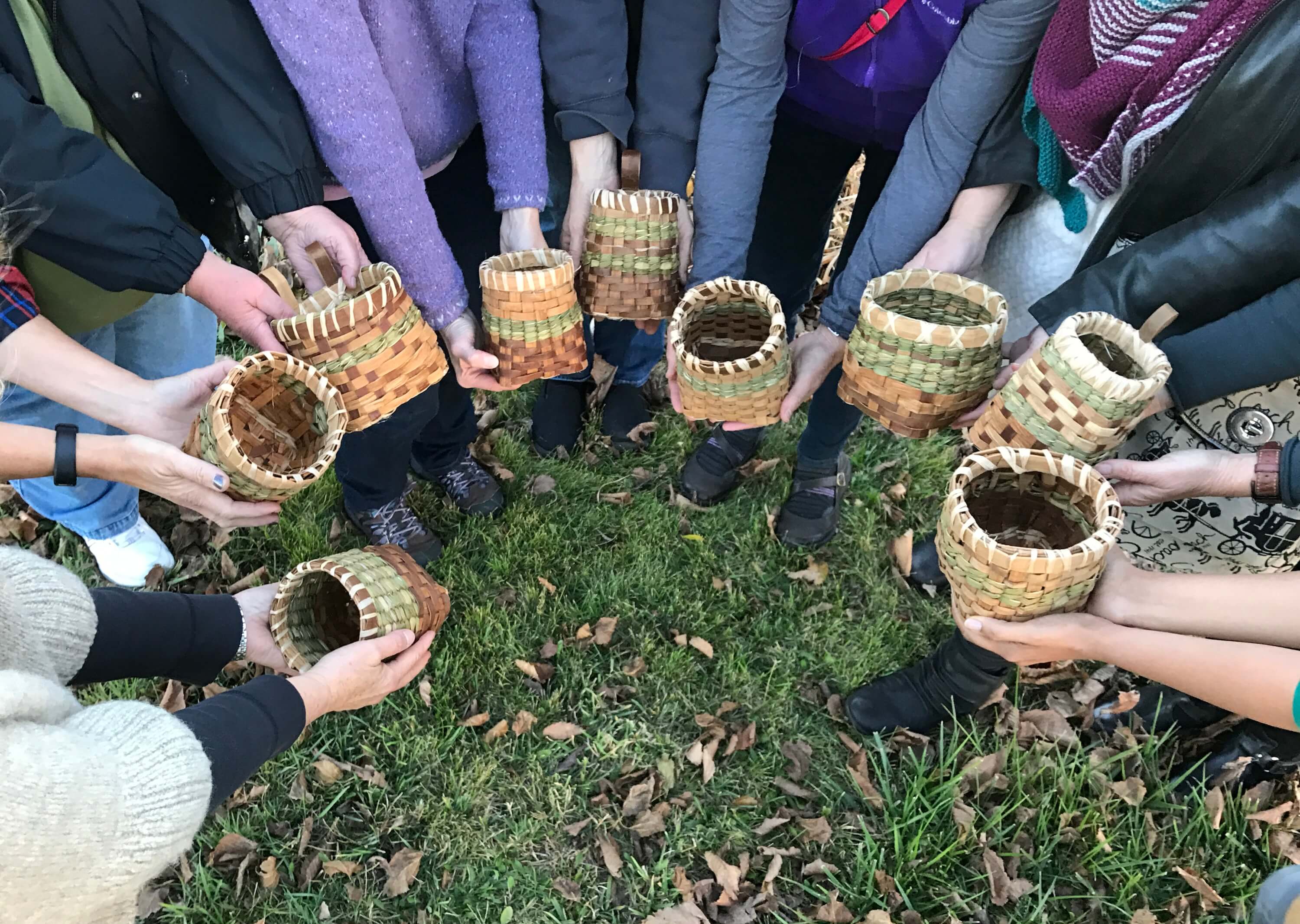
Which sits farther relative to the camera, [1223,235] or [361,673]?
[361,673]

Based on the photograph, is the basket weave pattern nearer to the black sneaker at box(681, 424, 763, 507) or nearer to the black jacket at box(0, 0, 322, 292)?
the black jacket at box(0, 0, 322, 292)

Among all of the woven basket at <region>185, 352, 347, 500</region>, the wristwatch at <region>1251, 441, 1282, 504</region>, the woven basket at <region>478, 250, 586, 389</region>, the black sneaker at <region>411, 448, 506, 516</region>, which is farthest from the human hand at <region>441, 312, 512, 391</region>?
the wristwatch at <region>1251, 441, 1282, 504</region>

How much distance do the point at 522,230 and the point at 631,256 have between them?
1.08 ft

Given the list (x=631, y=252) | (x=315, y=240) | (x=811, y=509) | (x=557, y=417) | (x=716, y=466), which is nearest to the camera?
(x=315, y=240)

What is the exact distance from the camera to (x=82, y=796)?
1.14 m

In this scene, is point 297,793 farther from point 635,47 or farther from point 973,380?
point 635,47

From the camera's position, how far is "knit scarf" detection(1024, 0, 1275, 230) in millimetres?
1398

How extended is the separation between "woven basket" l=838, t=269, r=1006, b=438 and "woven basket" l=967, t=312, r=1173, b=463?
104 millimetres

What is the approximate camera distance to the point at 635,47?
2.21 m

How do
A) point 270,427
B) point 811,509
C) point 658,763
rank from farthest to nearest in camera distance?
point 811,509 → point 658,763 → point 270,427

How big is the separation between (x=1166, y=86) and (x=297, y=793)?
274 cm

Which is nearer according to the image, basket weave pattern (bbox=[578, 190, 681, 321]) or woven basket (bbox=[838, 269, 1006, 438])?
woven basket (bbox=[838, 269, 1006, 438])

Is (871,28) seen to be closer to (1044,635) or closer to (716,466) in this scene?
(1044,635)

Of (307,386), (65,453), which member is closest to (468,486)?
(307,386)
